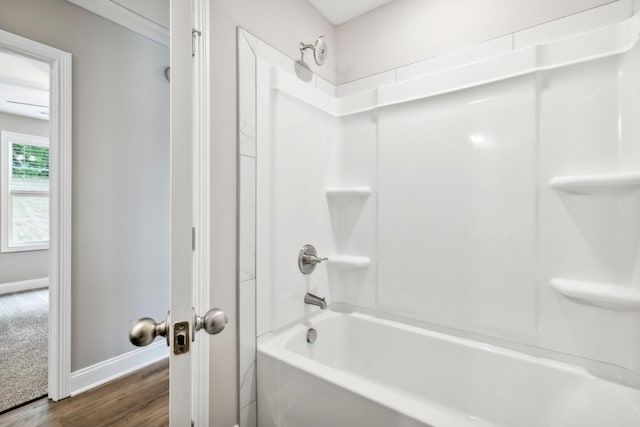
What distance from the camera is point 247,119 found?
4.54 feet

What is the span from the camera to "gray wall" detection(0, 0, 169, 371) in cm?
185

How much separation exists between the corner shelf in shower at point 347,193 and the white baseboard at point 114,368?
1850 mm

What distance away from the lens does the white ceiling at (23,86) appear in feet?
8.86

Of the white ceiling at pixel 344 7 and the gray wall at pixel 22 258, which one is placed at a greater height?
the white ceiling at pixel 344 7

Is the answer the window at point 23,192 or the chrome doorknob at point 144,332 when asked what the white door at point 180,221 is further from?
the window at point 23,192

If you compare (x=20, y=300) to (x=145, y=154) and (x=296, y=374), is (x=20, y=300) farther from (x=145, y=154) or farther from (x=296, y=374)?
(x=296, y=374)

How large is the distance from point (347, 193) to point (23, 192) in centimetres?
505

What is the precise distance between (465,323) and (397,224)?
2.00 ft

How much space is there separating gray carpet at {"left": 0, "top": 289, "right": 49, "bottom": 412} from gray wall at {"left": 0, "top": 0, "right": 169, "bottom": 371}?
13.7 inches

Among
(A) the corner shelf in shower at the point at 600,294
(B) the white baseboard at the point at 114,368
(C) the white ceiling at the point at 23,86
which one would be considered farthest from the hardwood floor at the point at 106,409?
(C) the white ceiling at the point at 23,86

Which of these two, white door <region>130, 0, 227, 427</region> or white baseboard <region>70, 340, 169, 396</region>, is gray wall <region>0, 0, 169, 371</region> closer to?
white baseboard <region>70, 340, 169, 396</region>

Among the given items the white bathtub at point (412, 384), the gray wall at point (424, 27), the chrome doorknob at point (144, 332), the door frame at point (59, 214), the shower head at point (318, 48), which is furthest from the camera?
the door frame at point (59, 214)

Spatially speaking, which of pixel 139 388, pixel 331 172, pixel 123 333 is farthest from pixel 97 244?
pixel 331 172

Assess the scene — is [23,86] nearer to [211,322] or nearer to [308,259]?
[308,259]
